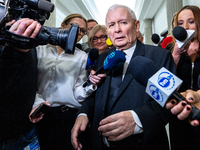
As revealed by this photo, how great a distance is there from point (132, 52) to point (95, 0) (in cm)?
647

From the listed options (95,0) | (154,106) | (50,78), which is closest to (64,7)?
(95,0)

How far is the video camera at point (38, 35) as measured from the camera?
23.3 inches

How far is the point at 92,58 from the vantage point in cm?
109

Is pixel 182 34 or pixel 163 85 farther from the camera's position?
pixel 182 34

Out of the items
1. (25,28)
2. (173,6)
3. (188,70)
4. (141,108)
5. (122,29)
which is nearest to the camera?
(25,28)

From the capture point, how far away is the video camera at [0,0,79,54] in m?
0.59

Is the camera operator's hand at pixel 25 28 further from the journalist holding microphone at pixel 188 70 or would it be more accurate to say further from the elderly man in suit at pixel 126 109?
the journalist holding microphone at pixel 188 70

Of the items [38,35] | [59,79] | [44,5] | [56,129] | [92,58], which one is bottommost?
[56,129]

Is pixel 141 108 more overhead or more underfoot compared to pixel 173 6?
more underfoot

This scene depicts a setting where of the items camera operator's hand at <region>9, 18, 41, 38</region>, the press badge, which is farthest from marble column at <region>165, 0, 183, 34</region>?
the press badge

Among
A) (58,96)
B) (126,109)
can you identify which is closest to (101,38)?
(58,96)

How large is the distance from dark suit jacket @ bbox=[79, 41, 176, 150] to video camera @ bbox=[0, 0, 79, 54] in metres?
0.43

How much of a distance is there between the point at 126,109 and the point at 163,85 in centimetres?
40

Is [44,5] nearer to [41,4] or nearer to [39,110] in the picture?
[41,4]
